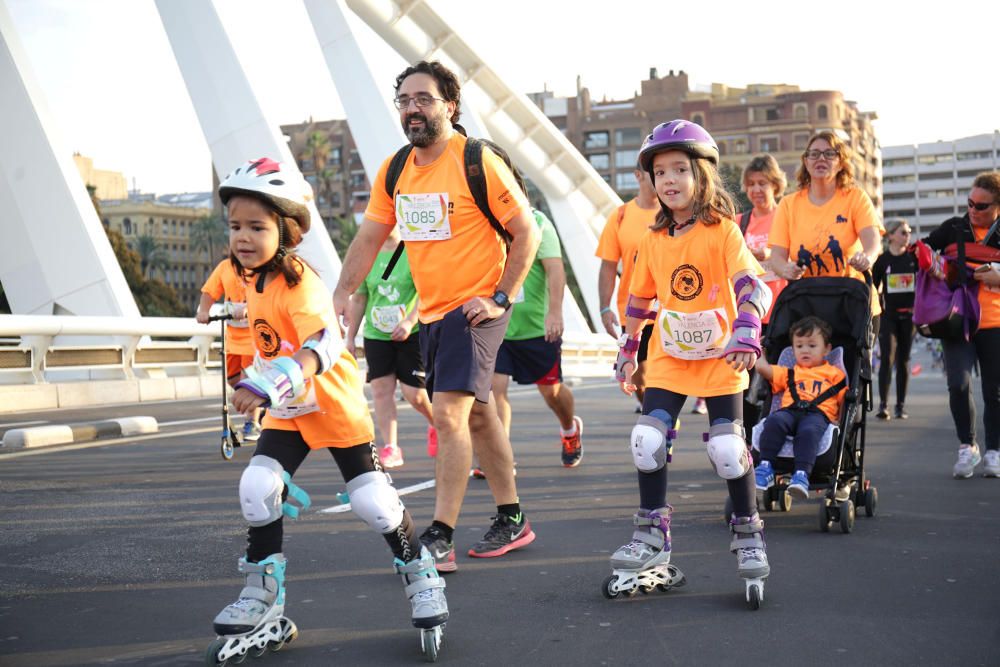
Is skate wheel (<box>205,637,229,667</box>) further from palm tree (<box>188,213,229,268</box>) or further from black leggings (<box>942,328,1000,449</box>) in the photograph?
palm tree (<box>188,213,229,268</box>)

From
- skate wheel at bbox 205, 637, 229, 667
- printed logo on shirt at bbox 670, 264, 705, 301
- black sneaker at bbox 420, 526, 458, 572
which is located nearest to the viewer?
skate wheel at bbox 205, 637, 229, 667

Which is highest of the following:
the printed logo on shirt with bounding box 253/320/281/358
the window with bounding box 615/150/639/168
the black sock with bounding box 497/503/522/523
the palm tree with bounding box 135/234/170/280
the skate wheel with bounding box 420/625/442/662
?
the window with bounding box 615/150/639/168

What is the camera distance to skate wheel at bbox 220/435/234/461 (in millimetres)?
9250

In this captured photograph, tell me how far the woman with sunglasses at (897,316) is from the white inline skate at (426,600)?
1014 cm

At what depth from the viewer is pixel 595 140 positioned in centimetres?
14788

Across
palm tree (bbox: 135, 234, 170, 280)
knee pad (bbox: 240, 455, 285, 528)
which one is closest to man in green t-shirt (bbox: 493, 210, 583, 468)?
knee pad (bbox: 240, 455, 285, 528)

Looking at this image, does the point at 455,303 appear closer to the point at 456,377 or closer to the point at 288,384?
the point at 456,377

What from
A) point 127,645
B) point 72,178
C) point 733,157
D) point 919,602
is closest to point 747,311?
point 919,602

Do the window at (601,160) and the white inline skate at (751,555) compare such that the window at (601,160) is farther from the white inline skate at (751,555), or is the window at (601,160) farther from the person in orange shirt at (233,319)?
the white inline skate at (751,555)

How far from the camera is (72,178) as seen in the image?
17391mm

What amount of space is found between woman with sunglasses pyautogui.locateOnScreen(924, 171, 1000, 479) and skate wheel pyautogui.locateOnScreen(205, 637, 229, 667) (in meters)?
5.86

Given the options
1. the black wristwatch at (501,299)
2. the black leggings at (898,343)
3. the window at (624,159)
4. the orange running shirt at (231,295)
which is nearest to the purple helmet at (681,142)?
the black wristwatch at (501,299)

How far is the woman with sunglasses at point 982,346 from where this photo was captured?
8.32 metres

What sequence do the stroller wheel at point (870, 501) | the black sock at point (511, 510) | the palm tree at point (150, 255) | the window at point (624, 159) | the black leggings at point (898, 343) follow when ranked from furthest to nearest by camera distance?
the palm tree at point (150, 255)
the window at point (624, 159)
the black leggings at point (898, 343)
the stroller wheel at point (870, 501)
the black sock at point (511, 510)
